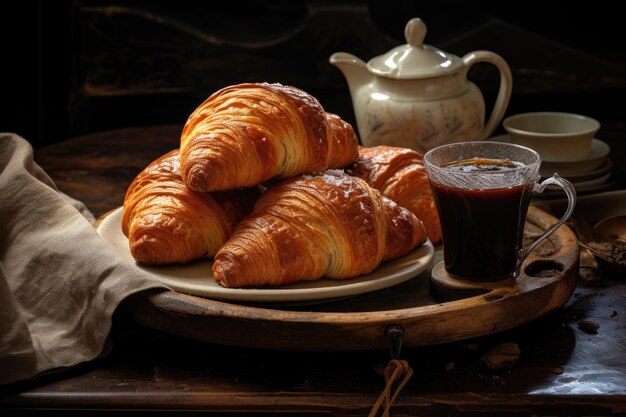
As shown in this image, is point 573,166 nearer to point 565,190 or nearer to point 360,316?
point 565,190

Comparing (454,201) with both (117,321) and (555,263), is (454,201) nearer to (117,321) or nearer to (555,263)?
(555,263)

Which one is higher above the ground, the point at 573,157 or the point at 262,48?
the point at 573,157

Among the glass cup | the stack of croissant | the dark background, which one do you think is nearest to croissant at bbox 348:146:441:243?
the stack of croissant

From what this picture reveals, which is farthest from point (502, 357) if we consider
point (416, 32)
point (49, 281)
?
point (416, 32)

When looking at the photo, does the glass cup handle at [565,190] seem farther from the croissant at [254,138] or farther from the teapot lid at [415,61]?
the teapot lid at [415,61]

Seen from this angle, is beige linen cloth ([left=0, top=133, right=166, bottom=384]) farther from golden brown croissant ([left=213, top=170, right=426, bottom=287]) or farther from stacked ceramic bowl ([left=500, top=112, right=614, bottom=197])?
stacked ceramic bowl ([left=500, top=112, right=614, bottom=197])

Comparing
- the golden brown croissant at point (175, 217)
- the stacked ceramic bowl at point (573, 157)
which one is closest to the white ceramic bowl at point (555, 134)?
the stacked ceramic bowl at point (573, 157)
